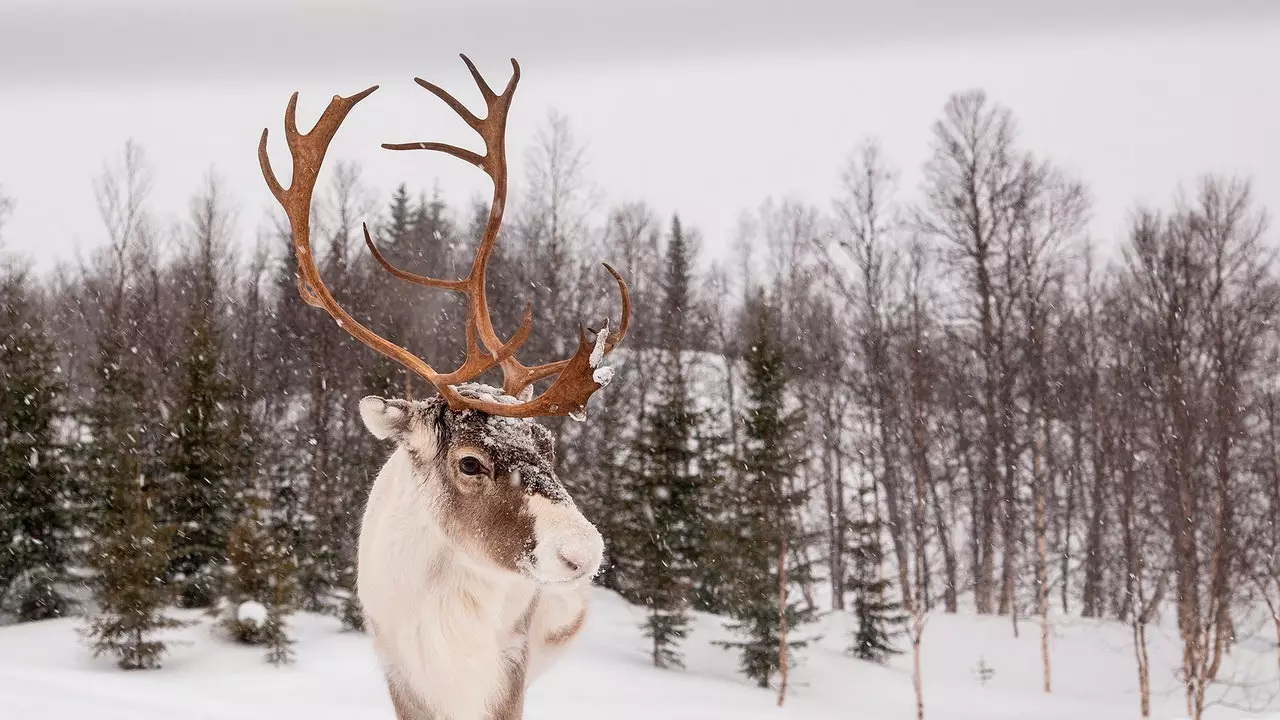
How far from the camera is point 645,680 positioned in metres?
18.7

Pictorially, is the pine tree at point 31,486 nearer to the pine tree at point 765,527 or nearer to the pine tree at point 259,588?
the pine tree at point 259,588

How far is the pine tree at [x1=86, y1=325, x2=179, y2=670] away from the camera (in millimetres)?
16000

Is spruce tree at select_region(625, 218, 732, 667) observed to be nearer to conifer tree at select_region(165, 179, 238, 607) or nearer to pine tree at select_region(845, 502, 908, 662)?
pine tree at select_region(845, 502, 908, 662)

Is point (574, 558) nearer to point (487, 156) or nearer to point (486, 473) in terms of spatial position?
point (486, 473)

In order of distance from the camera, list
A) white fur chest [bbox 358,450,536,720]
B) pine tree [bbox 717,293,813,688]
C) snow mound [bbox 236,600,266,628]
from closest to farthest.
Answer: white fur chest [bbox 358,450,536,720]
snow mound [bbox 236,600,266,628]
pine tree [bbox 717,293,813,688]

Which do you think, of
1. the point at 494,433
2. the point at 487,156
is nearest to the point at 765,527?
the point at 487,156

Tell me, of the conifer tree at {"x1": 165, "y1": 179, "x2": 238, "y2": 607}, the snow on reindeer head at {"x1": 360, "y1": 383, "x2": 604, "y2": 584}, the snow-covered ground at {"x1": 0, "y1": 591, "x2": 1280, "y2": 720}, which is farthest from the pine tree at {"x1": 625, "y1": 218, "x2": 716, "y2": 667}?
the snow on reindeer head at {"x1": 360, "y1": 383, "x2": 604, "y2": 584}

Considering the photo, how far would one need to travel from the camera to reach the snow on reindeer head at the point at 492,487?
105 inches

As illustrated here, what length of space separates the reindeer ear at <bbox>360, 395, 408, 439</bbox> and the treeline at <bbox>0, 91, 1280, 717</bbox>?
45.9ft

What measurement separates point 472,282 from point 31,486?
20479 mm

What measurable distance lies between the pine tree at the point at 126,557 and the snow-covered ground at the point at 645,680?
0.51 metres

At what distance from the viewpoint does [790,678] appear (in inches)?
806


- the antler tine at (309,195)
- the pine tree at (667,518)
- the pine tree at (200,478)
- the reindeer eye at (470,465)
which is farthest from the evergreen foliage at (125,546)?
the reindeer eye at (470,465)

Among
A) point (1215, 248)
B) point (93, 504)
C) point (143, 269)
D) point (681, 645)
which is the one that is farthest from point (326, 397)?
point (1215, 248)
